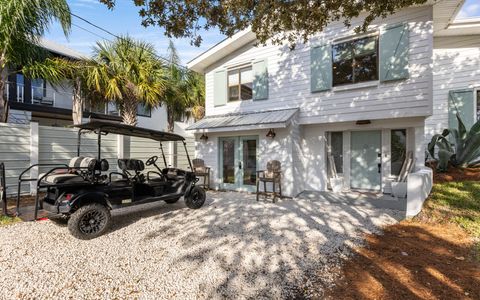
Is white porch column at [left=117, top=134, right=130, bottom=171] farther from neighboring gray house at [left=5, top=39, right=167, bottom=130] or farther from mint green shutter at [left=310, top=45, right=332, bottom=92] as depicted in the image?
mint green shutter at [left=310, top=45, right=332, bottom=92]

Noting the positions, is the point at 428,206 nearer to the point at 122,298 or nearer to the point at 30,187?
the point at 122,298

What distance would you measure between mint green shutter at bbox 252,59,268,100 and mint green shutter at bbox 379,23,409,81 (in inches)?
142

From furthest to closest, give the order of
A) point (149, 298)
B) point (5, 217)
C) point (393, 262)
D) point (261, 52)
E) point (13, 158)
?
1. point (261, 52)
2. point (13, 158)
3. point (5, 217)
4. point (393, 262)
5. point (149, 298)

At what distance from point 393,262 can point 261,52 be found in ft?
25.4

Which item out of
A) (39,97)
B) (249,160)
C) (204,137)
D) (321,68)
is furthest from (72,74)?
(321,68)

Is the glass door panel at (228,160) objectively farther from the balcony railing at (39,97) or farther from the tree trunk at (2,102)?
the balcony railing at (39,97)

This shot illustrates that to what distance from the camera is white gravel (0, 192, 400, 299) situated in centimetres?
273

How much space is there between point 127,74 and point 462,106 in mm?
11927

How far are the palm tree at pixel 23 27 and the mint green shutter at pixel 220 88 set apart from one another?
5009mm

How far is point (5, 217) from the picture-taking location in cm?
493

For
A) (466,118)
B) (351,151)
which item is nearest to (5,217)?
(351,151)

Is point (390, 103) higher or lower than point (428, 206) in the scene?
higher

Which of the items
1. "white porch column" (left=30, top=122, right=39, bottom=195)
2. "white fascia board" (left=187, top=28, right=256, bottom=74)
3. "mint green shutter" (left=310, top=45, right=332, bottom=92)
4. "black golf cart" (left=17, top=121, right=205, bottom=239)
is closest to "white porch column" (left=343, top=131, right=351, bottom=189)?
"mint green shutter" (left=310, top=45, right=332, bottom=92)

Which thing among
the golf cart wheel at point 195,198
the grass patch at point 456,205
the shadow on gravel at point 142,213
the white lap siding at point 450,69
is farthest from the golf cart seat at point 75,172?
the white lap siding at point 450,69
